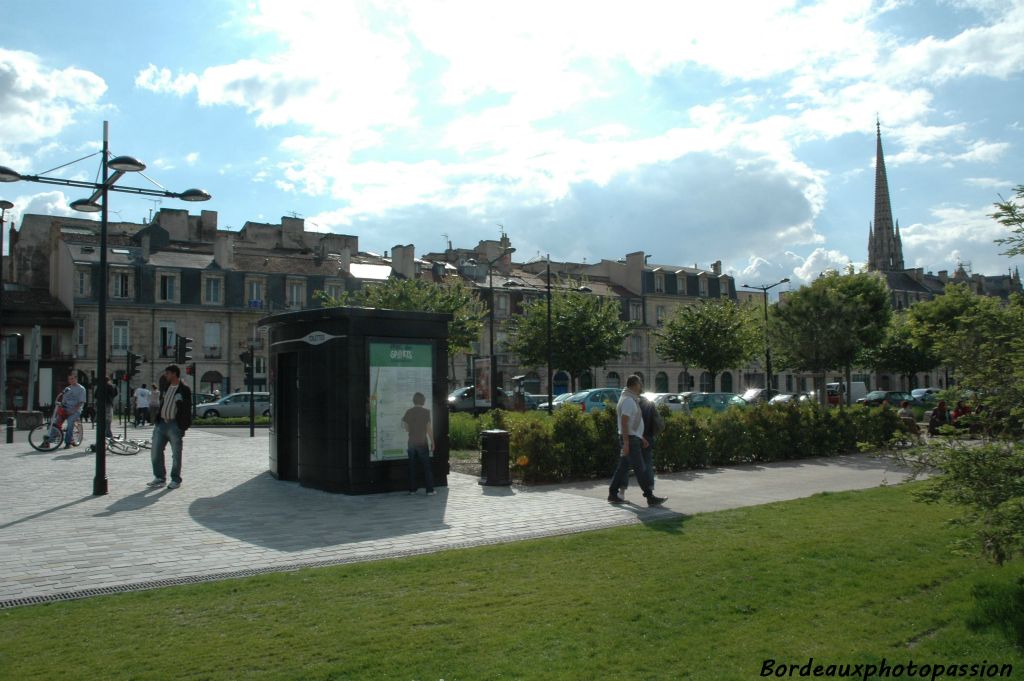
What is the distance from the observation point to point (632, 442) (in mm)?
11281

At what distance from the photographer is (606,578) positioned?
6.95 m

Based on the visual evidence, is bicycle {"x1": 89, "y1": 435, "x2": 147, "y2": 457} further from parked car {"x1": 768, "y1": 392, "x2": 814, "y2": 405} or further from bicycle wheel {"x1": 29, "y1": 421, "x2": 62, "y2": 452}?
parked car {"x1": 768, "y1": 392, "x2": 814, "y2": 405}

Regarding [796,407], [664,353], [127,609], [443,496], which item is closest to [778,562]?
[127,609]

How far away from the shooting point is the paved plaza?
761 centimetres

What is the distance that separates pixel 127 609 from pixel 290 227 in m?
69.4

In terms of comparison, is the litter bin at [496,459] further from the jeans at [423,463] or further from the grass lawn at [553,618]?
the grass lawn at [553,618]

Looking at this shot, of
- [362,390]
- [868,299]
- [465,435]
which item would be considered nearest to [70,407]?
[465,435]

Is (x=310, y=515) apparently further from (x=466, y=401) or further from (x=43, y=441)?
(x=466, y=401)

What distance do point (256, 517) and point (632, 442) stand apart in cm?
483

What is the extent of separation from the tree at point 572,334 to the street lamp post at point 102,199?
3810cm

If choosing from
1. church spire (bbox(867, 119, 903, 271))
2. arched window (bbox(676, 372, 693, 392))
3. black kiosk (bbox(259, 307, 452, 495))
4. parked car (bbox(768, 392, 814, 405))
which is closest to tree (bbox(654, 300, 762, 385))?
parked car (bbox(768, 392, 814, 405))

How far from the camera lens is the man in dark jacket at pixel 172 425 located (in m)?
13.3

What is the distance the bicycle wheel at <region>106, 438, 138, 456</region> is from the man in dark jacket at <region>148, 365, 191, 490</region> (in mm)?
6323

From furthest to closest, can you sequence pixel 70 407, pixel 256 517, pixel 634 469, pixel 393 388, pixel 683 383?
pixel 683 383
pixel 70 407
pixel 393 388
pixel 634 469
pixel 256 517
